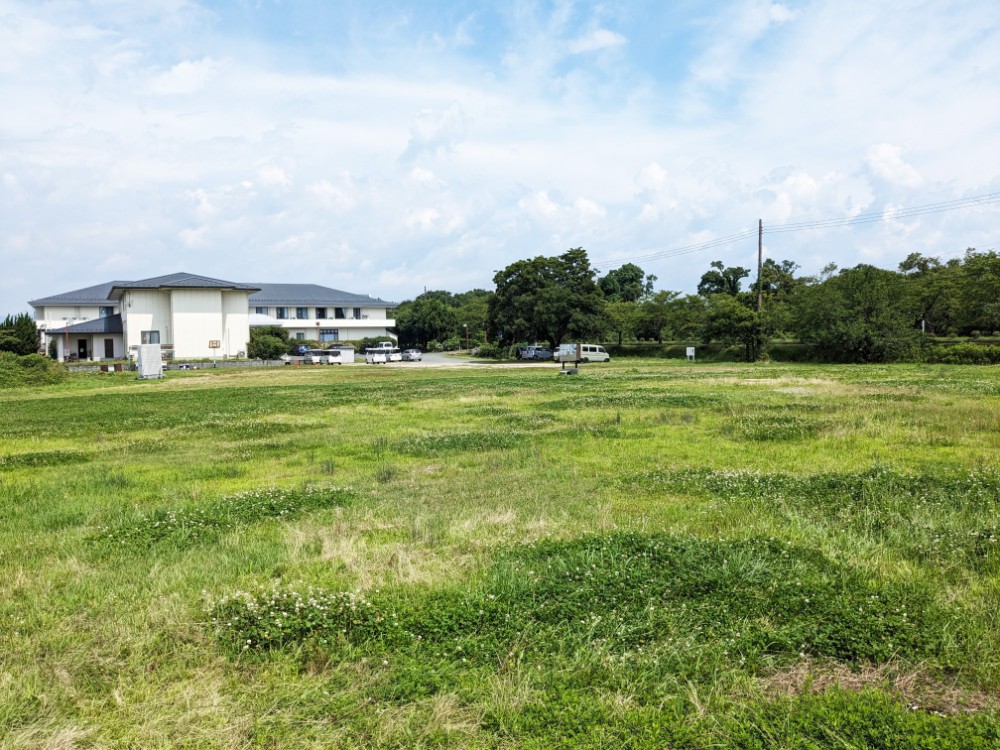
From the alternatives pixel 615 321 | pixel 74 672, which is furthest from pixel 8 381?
pixel 615 321

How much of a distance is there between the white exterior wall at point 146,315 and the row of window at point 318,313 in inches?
889

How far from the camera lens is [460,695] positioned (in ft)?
13.3

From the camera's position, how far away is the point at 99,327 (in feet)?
229

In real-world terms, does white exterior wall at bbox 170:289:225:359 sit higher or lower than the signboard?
higher

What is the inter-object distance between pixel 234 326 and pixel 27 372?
3232cm

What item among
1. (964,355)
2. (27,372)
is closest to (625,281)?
→ (964,355)

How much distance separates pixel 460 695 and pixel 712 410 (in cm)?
1566

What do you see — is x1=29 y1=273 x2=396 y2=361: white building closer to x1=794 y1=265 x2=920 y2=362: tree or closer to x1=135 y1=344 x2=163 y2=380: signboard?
x1=135 y1=344 x2=163 y2=380: signboard

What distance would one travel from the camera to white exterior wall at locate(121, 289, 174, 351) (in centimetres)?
6412

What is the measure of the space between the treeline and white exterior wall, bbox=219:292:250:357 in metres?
25.9

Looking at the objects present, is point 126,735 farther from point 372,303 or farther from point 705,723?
point 372,303

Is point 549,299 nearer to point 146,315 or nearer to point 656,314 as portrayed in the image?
point 656,314

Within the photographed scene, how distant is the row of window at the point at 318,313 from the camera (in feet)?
291

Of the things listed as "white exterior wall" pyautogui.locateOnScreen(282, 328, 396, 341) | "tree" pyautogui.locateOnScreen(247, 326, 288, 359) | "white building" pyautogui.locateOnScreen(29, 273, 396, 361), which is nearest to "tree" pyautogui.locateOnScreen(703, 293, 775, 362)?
"tree" pyautogui.locateOnScreen(247, 326, 288, 359)
